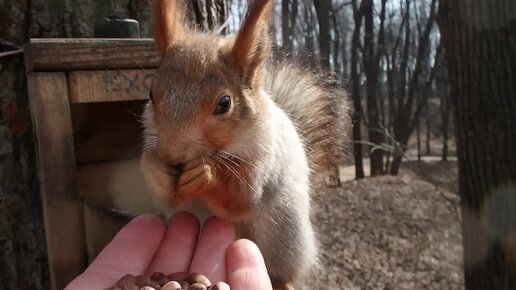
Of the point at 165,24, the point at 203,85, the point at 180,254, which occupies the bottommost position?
the point at 180,254

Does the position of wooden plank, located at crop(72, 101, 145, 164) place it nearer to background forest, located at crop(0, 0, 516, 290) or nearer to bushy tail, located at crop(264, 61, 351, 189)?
background forest, located at crop(0, 0, 516, 290)

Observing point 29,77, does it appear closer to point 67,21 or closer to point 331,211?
point 67,21

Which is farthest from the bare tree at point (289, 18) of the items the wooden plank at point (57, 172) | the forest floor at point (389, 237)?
the wooden plank at point (57, 172)

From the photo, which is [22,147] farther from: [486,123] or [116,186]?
[486,123]

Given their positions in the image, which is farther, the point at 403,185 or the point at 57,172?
the point at 403,185

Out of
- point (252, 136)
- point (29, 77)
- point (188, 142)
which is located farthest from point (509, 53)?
point (29, 77)

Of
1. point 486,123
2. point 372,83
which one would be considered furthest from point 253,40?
point 372,83

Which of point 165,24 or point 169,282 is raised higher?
point 165,24
